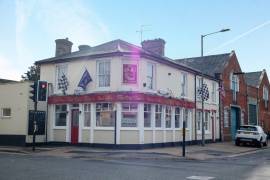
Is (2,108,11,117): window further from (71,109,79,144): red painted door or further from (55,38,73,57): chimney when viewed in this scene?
(55,38,73,57): chimney

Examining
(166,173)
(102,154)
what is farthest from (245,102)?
(166,173)

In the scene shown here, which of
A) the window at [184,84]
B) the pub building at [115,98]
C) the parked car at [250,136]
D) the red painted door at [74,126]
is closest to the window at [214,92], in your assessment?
the parked car at [250,136]

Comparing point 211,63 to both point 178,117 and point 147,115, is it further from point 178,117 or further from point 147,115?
point 147,115

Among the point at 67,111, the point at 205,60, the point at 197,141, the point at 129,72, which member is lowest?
the point at 197,141

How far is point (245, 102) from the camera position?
41.4m

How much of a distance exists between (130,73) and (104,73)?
5.88 feet

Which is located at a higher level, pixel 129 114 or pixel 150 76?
pixel 150 76

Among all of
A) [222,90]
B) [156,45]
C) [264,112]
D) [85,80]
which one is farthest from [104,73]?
[264,112]

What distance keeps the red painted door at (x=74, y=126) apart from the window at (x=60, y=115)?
69cm

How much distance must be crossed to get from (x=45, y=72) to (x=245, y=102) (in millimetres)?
24141

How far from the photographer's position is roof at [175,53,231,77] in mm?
35381

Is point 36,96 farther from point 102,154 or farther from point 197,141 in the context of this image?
point 197,141

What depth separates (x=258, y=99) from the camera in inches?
1801

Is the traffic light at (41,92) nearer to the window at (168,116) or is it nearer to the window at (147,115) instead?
the window at (147,115)
